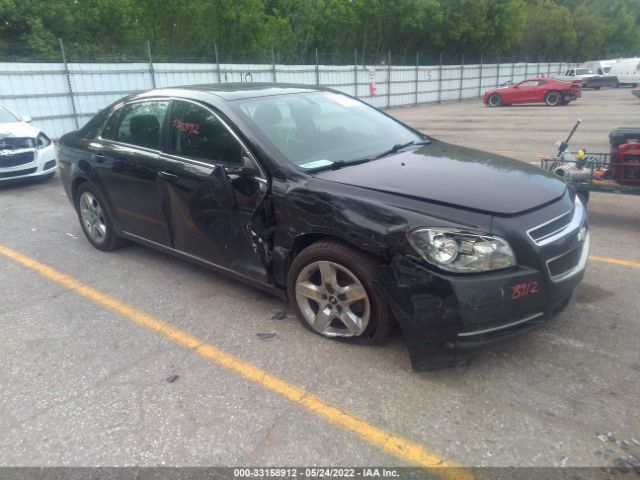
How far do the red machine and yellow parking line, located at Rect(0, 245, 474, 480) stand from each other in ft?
13.8

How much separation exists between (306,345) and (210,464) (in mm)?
1118

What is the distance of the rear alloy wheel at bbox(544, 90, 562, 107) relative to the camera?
24438mm

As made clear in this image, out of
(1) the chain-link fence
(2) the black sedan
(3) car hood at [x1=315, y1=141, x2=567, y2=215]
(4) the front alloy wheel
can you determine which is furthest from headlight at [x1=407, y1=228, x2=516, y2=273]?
(1) the chain-link fence

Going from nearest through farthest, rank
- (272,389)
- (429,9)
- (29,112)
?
(272,389) → (29,112) → (429,9)

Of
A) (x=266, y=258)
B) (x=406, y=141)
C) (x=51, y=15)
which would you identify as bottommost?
(x=266, y=258)

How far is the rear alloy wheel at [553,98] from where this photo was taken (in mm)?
24438

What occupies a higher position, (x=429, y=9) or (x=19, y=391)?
(x=429, y=9)

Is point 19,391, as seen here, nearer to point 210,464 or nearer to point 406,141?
point 210,464

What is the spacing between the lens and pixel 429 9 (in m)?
36.0

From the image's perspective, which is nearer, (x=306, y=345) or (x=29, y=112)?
(x=306, y=345)

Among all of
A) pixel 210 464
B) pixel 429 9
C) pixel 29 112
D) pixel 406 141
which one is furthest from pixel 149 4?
pixel 210 464

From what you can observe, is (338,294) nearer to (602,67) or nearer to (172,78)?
(172,78)

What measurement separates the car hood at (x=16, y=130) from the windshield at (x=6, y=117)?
16 centimetres

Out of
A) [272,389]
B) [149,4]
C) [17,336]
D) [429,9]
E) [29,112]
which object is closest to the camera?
[272,389]
